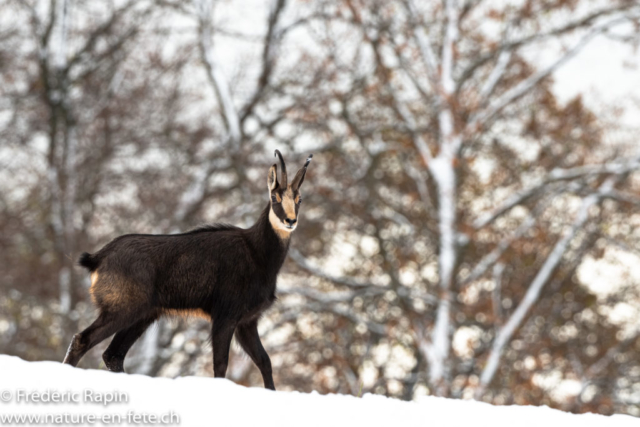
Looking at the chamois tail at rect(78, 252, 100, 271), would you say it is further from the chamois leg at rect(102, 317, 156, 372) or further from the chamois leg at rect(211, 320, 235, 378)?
the chamois leg at rect(211, 320, 235, 378)

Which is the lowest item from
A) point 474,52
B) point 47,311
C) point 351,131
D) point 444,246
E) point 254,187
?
point 47,311

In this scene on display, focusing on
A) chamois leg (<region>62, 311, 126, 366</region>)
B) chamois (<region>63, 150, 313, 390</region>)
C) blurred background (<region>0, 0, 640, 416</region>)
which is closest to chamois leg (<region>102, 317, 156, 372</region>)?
chamois (<region>63, 150, 313, 390</region>)

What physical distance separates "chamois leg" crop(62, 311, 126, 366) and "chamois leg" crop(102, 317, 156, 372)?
0.26m

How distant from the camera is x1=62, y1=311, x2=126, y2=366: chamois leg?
19.8 ft

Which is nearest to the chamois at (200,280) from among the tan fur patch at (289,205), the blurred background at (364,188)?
the tan fur patch at (289,205)

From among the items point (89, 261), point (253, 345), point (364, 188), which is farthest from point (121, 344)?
point (364, 188)

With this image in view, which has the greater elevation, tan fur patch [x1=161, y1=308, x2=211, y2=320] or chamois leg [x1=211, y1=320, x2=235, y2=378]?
tan fur patch [x1=161, y1=308, x2=211, y2=320]

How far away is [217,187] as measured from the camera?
2081cm

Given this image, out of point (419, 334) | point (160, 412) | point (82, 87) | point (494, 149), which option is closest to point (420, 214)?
point (494, 149)

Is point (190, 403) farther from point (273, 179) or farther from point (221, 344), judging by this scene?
point (273, 179)

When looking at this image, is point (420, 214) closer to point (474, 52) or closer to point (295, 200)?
point (474, 52)

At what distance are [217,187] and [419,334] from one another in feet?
20.4

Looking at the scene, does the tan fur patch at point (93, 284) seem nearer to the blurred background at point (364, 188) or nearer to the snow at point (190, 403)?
the snow at point (190, 403)

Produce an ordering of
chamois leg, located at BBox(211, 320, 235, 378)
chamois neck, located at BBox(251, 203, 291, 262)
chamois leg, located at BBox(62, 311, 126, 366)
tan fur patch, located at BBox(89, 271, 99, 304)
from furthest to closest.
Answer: chamois neck, located at BBox(251, 203, 291, 262), tan fur patch, located at BBox(89, 271, 99, 304), chamois leg, located at BBox(211, 320, 235, 378), chamois leg, located at BBox(62, 311, 126, 366)
